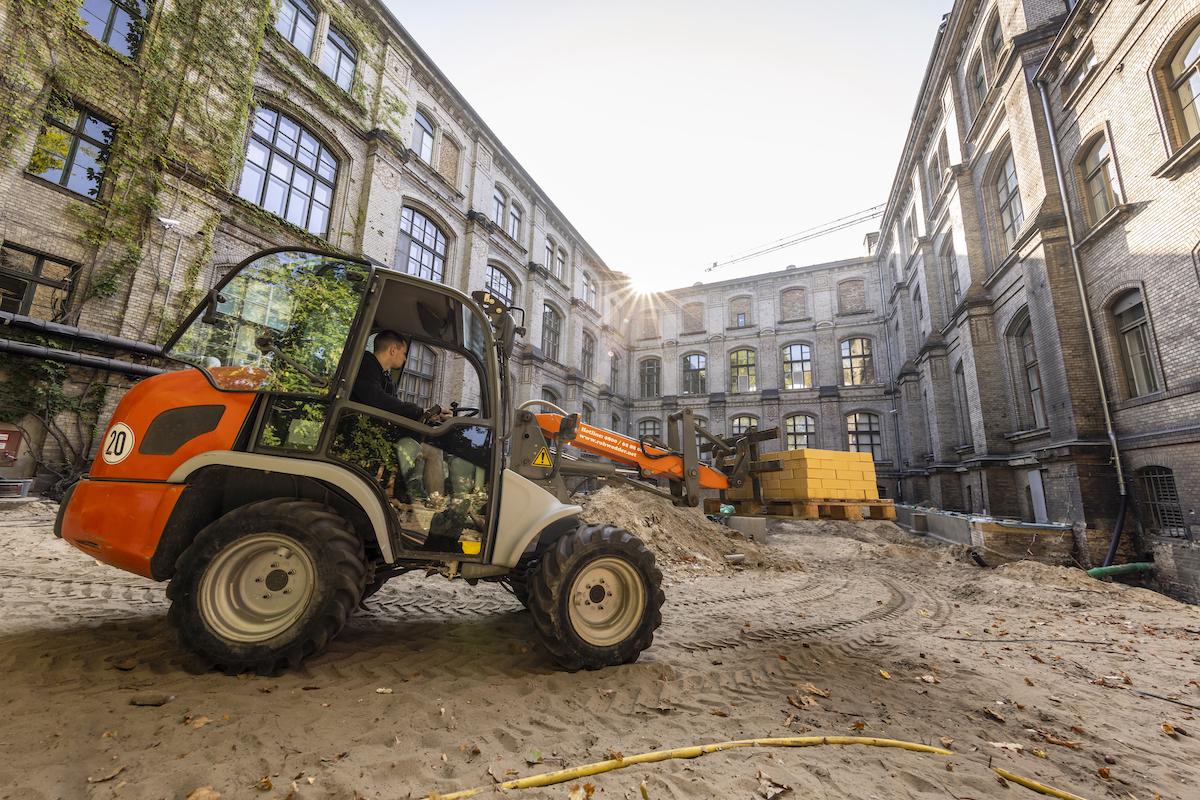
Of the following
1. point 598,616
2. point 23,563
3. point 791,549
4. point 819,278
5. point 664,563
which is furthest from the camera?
point 819,278

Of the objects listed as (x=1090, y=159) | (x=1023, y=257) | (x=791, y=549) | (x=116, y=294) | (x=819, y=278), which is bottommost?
(x=791, y=549)

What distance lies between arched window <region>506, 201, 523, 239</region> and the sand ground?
18.5 metres

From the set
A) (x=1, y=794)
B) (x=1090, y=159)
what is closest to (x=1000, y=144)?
(x=1090, y=159)

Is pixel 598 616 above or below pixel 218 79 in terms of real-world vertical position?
below

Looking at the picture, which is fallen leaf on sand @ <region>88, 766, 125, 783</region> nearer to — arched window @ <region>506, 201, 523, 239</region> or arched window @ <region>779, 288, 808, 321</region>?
arched window @ <region>506, 201, 523, 239</region>

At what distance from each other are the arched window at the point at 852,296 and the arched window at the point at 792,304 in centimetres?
188

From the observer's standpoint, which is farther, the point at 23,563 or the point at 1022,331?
the point at 1022,331

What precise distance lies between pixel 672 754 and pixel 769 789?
19.5 inches

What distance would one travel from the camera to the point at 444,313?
3.96 meters

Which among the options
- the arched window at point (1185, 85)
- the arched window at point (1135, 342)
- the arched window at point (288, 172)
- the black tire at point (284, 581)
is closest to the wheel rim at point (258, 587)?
the black tire at point (284, 581)

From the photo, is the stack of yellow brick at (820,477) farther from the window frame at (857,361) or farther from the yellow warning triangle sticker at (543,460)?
the window frame at (857,361)

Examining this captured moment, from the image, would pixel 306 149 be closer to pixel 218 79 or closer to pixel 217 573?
pixel 218 79

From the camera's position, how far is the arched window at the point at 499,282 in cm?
1958

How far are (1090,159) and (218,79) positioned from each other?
19.7 m
